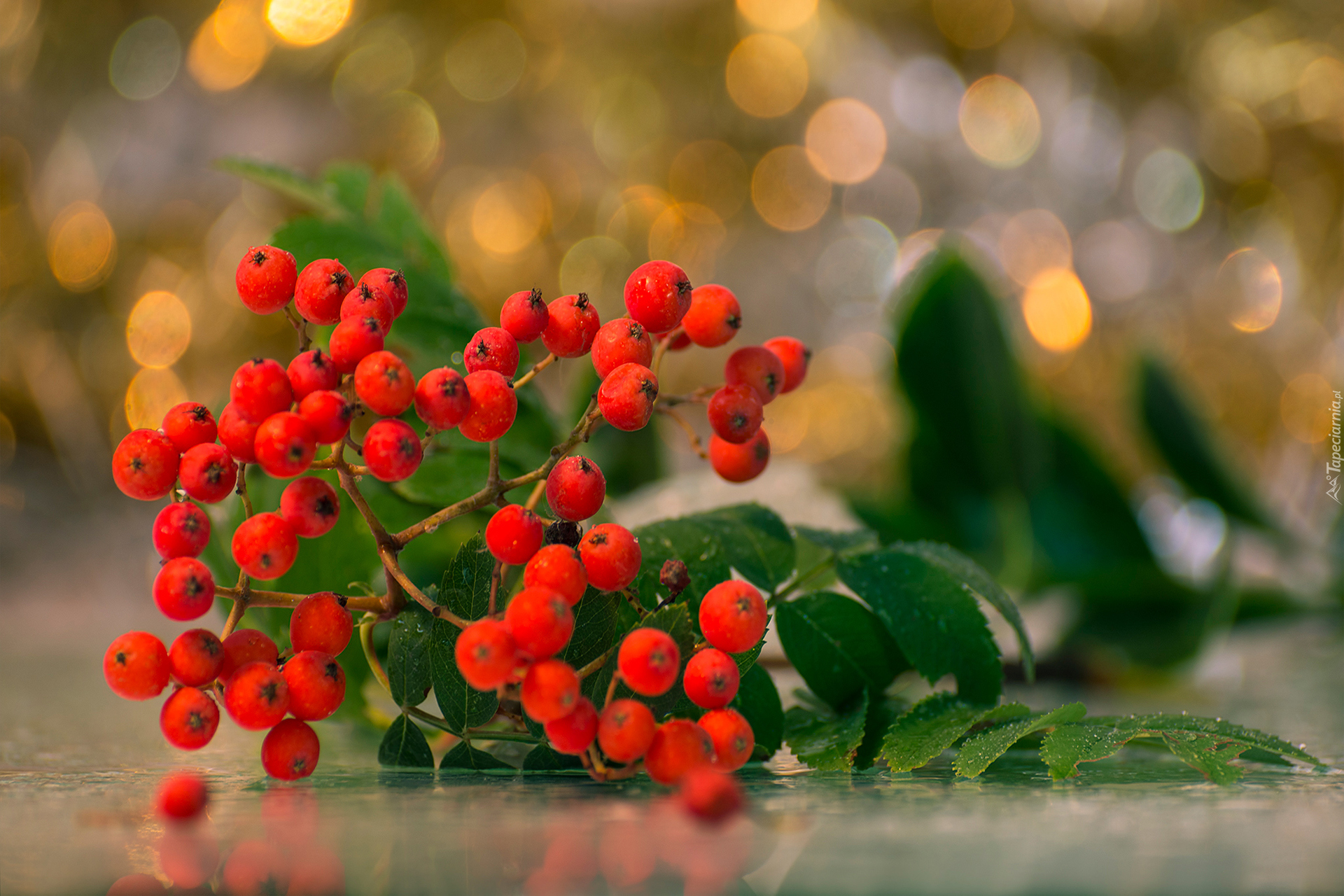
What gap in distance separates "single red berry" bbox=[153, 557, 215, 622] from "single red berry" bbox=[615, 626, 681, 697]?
77 millimetres

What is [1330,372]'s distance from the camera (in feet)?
2.85

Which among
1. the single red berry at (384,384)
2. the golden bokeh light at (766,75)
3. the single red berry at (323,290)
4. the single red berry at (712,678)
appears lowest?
the single red berry at (712,678)

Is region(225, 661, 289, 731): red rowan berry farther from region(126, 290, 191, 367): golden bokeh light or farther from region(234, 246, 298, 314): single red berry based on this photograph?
region(126, 290, 191, 367): golden bokeh light

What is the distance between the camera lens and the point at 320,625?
203 mm

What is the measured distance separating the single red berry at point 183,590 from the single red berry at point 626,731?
0.08 meters

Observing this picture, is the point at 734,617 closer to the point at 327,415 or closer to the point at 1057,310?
the point at 327,415

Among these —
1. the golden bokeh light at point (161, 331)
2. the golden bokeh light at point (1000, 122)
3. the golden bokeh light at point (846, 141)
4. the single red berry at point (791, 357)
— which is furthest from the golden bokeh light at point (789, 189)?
the single red berry at point (791, 357)

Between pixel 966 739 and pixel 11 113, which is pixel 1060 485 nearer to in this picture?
pixel 966 739

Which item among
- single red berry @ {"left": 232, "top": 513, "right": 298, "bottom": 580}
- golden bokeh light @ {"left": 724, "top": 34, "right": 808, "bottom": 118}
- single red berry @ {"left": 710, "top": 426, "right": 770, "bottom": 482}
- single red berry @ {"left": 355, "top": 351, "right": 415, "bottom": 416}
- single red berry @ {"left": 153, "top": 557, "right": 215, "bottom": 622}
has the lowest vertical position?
single red berry @ {"left": 153, "top": 557, "right": 215, "bottom": 622}

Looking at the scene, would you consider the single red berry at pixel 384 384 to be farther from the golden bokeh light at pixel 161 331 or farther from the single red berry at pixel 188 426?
the golden bokeh light at pixel 161 331

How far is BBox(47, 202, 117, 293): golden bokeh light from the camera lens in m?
0.96

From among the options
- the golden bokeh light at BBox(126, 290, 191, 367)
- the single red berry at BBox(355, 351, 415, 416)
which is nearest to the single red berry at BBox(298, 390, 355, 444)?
the single red berry at BBox(355, 351, 415, 416)

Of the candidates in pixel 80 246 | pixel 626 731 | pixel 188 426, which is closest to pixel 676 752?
pixel 626 731

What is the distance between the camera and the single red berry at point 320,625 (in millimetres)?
203
